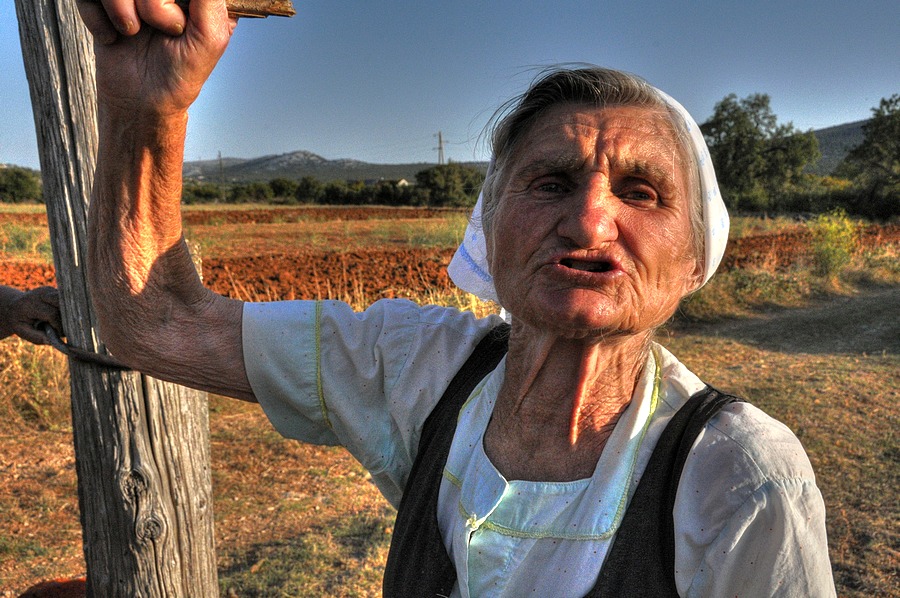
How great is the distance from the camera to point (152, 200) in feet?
4.28

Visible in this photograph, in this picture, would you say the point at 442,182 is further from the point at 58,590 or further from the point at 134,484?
the point at 134,484

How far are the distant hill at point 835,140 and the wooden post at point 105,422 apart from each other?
288 feet

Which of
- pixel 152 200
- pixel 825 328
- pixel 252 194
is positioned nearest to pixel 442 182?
pixel 252 194

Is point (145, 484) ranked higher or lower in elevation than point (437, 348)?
lower

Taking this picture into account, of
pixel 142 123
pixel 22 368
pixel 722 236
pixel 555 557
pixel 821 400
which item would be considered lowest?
pixel 821 400

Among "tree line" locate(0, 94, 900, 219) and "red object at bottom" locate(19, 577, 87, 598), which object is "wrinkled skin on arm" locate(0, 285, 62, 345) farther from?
"tree line" locate(0, 94, 900, 219)

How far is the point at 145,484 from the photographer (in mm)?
2072

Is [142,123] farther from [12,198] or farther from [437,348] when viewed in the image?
[12,198]

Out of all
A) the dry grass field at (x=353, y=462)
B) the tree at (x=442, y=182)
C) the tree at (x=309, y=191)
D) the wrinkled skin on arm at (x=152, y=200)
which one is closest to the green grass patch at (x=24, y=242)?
the dry grass field at (x=353, y=462)

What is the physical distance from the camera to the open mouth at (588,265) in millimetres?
1312

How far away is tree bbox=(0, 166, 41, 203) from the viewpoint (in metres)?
45.3

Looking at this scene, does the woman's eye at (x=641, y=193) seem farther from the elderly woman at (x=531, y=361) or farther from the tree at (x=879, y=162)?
the tree at (x=879, y=162)

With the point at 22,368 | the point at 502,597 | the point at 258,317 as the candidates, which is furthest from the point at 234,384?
the point at 22,368

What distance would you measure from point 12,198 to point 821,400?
52178mm
